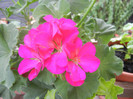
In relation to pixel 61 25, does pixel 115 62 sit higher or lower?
lower

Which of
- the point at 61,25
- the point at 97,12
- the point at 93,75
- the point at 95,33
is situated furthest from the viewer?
the point at 97,12

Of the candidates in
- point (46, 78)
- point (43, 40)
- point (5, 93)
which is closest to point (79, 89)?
point (46, 78)

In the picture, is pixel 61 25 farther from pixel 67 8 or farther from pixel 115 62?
pixel 115 62

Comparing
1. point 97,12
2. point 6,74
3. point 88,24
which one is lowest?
point 97,12

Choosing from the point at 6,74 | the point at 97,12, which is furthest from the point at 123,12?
the point at 6,74

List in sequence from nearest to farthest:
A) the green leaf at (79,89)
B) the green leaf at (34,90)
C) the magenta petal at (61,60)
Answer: the magenta petal at (61,60)
the green leaf at (79,89)
the green leaf at (34,90)

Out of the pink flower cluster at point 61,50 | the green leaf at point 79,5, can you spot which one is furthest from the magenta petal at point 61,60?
the green leaf at point 79,5

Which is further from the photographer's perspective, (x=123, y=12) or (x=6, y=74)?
(x=123, y=12)

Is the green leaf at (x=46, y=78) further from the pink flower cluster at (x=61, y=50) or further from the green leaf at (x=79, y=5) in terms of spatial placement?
the green leaf at (x=79, y=5)
